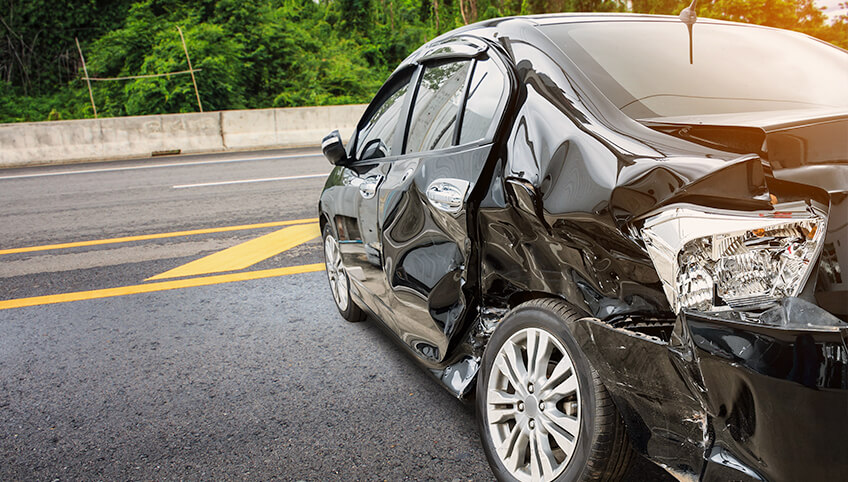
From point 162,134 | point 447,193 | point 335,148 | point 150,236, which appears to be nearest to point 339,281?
point 335,148

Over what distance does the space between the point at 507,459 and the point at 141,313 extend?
3097 millimetres

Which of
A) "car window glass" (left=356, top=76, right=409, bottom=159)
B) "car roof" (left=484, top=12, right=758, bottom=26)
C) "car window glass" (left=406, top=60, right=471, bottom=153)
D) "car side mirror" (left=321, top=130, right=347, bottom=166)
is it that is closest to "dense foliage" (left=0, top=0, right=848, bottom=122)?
"car side mirror" (left=321, top=130, right=347, bottom=166)

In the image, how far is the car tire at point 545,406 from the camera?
69.3 inches

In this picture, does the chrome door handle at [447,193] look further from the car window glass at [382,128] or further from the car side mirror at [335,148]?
the car side mirror at [335,148]

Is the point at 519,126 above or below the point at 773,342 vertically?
above

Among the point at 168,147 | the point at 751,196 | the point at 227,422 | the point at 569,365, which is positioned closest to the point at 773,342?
the point at 751,196

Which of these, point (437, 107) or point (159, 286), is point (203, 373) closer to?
point (437, 107)

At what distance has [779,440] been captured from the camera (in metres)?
1.36

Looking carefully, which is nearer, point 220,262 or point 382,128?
point 382,128

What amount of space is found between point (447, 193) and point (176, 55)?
19.2m

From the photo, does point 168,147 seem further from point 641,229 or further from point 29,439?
point 641,229

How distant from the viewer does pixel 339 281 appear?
398cm

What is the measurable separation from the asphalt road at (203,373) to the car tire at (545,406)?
11.4 inches

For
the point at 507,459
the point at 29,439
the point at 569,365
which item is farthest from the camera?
the point at 29,439
